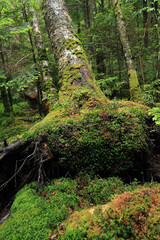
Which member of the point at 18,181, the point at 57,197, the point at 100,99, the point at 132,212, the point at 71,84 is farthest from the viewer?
the point at 71,84

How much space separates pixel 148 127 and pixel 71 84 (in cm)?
260

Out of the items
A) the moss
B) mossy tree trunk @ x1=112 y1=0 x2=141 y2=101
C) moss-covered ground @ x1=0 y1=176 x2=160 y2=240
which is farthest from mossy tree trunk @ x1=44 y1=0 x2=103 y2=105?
mossy tree trunk @ x1=112 y1=0 x2=141 y2=101

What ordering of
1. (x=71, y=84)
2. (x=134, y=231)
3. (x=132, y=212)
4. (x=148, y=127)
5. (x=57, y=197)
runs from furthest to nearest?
(x=71, y=84) < (x=148, y=127) < (x=57, y=197) < (x=132, y=212) < (x=134, y=231)

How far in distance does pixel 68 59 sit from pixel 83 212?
4.40m

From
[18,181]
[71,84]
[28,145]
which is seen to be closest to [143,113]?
[71,84]

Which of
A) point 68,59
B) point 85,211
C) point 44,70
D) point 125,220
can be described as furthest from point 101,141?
point 44,70

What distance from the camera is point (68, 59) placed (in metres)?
4.55

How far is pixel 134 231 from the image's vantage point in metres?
1.54

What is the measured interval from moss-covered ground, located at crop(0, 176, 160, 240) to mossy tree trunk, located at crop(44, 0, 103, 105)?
2.38m

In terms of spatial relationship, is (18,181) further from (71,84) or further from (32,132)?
(71,84)

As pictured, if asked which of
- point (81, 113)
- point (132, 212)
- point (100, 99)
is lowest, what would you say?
point (132, 212)

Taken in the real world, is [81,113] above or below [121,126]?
above

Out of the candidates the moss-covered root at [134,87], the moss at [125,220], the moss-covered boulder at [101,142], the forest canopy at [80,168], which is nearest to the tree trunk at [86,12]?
the forest canopy at [80,168]

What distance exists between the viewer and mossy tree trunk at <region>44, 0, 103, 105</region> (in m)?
4.10
